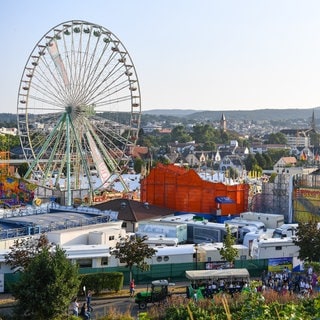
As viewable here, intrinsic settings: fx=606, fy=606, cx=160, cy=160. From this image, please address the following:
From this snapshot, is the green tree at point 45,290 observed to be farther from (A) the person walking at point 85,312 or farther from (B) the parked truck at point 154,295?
(B) the parked truck at point 154,295

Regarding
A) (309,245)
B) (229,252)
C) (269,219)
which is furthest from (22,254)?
(269,219)

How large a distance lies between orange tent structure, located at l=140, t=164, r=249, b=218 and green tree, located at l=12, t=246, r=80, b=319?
26.6 m

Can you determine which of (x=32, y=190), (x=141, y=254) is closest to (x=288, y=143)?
(x=32, y=190)

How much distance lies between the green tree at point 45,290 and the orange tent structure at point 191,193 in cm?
2657

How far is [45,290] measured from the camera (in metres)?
19.6

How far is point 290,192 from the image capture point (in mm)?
43344

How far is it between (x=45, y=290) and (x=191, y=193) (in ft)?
92.8

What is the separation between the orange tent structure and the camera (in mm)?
46125

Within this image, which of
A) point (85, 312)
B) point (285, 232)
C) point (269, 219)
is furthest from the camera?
point (269, 219)

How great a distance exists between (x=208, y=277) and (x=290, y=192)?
20.9 meters

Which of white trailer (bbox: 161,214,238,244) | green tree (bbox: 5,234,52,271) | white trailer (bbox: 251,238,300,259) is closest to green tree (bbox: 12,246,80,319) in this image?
green tree (bbox: 5,234,52,271)

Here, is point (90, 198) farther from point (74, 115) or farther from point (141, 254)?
point (141, 254)

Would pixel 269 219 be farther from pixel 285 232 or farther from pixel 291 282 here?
pixel 291 282

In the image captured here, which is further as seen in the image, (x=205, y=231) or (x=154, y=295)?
(x=205, y=231)
